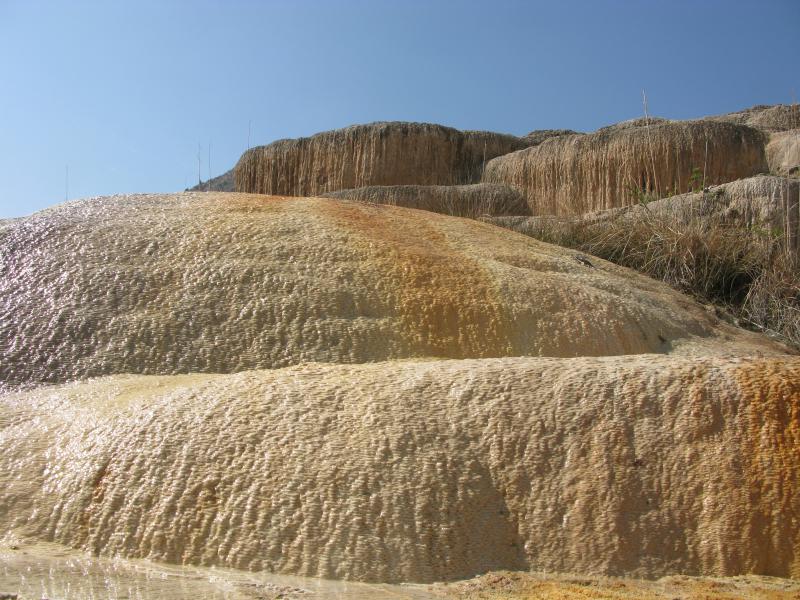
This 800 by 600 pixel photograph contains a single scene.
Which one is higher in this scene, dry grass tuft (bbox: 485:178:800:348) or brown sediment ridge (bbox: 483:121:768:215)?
brown sediment ridge (bbox: 483:121:768:215)

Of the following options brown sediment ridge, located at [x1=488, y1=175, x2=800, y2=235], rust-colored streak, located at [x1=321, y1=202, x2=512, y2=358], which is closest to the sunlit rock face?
rust-colored streak, located at [x1=321, y1=202, x2=512, y2=358]

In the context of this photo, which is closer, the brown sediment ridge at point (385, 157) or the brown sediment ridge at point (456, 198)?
the brown sediment ridge at point (456, 198)

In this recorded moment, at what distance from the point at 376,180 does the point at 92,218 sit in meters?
8.02

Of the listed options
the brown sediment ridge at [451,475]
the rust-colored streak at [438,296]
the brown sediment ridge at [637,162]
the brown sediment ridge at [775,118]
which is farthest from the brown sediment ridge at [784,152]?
the brown sediment ridge at [451,475]

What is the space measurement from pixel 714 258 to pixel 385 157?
22.9 ft

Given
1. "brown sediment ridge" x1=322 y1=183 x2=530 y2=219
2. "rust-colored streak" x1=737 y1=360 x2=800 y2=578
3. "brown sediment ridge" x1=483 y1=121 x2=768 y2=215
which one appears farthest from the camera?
"brown sediment ridge" x1=483 y1=121 x2=768 y2=215

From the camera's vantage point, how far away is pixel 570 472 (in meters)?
2.09

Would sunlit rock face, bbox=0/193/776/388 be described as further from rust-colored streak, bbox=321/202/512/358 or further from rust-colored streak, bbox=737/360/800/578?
rust-colored streak, bbox=737/360/800/578

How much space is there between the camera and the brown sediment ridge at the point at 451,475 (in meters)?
1.99

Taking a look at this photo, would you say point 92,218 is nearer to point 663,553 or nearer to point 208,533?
point 208,533

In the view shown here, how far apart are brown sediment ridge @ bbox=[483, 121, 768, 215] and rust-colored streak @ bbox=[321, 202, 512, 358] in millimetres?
6043

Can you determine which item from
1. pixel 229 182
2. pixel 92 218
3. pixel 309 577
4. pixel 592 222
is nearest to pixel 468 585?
pixel 309 577

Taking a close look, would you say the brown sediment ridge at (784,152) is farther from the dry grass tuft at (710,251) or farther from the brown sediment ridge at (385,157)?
the brown sediment ridge at (385,157)

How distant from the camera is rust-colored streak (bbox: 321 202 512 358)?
3.03 meters
